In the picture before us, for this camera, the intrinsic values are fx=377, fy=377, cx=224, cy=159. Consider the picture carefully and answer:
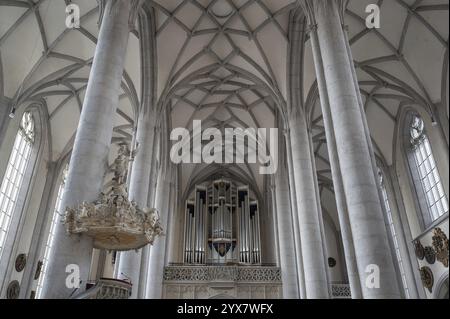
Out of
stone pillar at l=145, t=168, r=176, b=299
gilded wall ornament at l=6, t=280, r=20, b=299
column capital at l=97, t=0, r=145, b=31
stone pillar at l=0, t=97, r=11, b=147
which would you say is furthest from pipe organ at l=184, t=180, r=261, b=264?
column capital at l=97, t=0, r=145, b=31

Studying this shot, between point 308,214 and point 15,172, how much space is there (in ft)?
40.6

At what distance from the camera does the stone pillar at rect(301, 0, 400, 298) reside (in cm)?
711

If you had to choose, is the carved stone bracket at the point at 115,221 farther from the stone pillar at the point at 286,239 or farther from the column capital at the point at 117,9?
the stone pillar at the point at 286,239

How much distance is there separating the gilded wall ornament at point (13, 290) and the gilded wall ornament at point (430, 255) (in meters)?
17.3

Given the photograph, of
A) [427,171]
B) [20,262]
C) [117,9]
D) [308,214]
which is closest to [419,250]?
[427,171]

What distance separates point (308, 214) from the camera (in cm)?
1369

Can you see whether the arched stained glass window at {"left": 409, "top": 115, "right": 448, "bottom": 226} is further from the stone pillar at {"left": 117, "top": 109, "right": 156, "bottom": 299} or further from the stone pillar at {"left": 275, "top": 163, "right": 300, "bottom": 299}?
the stone pillar at {"left": 117, "top": 109, "right": 156, "bottom": 299}

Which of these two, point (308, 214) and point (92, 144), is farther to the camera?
point (308, 214)

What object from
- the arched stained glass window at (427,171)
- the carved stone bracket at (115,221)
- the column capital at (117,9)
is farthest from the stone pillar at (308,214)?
the column capital at (117,9)

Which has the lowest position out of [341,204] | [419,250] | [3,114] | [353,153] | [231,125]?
[341,204]

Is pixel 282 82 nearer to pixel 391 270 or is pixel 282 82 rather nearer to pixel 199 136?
pixel 199 136

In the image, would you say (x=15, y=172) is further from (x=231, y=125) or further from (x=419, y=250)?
(x=419, y=250)

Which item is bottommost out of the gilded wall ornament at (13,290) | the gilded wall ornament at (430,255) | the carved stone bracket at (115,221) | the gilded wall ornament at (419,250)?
the carved stone bracket at (115,221)

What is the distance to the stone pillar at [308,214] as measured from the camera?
12.9 m
